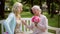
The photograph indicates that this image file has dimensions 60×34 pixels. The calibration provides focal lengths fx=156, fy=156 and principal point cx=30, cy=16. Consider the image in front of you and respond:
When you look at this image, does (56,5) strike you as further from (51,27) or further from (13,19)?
(13,19)

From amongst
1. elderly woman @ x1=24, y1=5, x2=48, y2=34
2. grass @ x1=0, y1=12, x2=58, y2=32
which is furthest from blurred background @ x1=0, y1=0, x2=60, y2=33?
elderly woman @ x1=24, y1=5, x2=48, y2=34

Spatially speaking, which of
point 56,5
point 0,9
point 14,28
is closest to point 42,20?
point 14,28

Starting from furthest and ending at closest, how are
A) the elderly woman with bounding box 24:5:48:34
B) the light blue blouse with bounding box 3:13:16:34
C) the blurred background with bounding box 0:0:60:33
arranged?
the blurred background with bounding box 0:0:60:33
the elderly woman with bounding box 24:5:48:34
the light blue blouse with bounding box 3:13:16:34

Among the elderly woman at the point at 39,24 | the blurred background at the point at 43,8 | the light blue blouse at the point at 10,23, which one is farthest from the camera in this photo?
the blurred background at the point at 43,8

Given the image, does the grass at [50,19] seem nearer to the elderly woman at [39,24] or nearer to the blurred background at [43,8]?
the blurred background at [43,8]

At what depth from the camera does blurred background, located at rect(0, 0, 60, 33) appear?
316 centimetres

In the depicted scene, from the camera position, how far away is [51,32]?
3287 millimetres

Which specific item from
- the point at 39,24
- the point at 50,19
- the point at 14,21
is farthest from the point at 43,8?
the point at 14,21

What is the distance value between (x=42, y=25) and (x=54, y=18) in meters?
0.65

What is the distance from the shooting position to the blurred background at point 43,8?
10.4 ft

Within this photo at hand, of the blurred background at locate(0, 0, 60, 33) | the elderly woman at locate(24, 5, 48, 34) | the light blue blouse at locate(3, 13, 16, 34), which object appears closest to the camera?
the light blue blouse at locate(3, 13, 16, 34)

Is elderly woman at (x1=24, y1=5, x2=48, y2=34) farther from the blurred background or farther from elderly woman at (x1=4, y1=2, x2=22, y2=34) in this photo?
the blurred background

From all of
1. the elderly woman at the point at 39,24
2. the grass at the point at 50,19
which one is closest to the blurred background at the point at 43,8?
the grass at the point at 50,19

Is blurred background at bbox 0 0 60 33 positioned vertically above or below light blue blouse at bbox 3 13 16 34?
above
